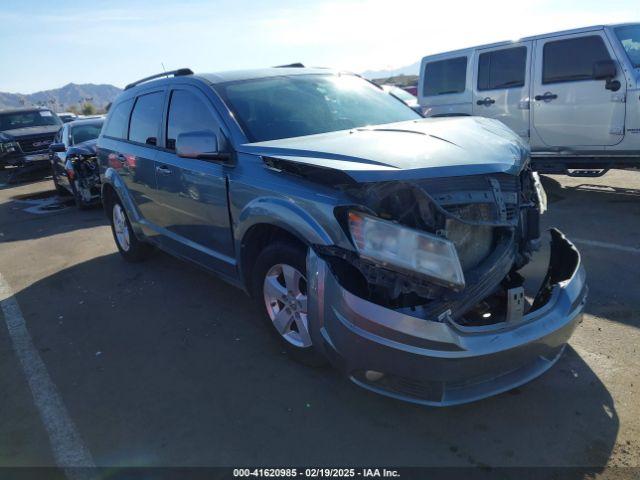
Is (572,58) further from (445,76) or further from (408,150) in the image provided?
(408,150)

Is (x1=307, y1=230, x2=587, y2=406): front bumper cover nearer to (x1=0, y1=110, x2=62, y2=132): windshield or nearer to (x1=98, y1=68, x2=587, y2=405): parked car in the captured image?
(x1=98, y1=68, x2=587, y2=405): parked car

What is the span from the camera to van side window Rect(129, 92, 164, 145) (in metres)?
4.53

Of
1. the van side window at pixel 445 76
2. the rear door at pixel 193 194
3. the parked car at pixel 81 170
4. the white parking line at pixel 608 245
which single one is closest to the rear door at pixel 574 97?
the van side window at pixel 445 76

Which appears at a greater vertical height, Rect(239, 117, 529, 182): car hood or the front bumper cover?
Rect(239, 117, 529, 182): car hood

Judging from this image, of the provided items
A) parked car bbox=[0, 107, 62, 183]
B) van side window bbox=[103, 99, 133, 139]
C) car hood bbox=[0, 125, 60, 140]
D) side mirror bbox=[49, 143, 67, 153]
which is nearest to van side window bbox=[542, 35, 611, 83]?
van side window bbox=[103, 99, 133, 139]

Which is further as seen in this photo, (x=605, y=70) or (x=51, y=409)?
(x=605, y=70)

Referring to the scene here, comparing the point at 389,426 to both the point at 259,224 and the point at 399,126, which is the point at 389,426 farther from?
the point at 399,126

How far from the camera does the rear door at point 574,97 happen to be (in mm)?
6566

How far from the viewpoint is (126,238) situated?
227 inches

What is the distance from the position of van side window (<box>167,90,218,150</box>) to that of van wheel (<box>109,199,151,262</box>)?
64.0 inches

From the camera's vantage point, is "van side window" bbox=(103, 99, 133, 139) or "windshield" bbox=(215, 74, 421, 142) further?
"van side window" bbox=(103, 99, 133, 139)

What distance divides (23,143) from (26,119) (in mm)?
1537

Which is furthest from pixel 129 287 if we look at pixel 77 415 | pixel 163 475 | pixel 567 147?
pixel 567 147

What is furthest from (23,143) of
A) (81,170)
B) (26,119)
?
(81,170)
